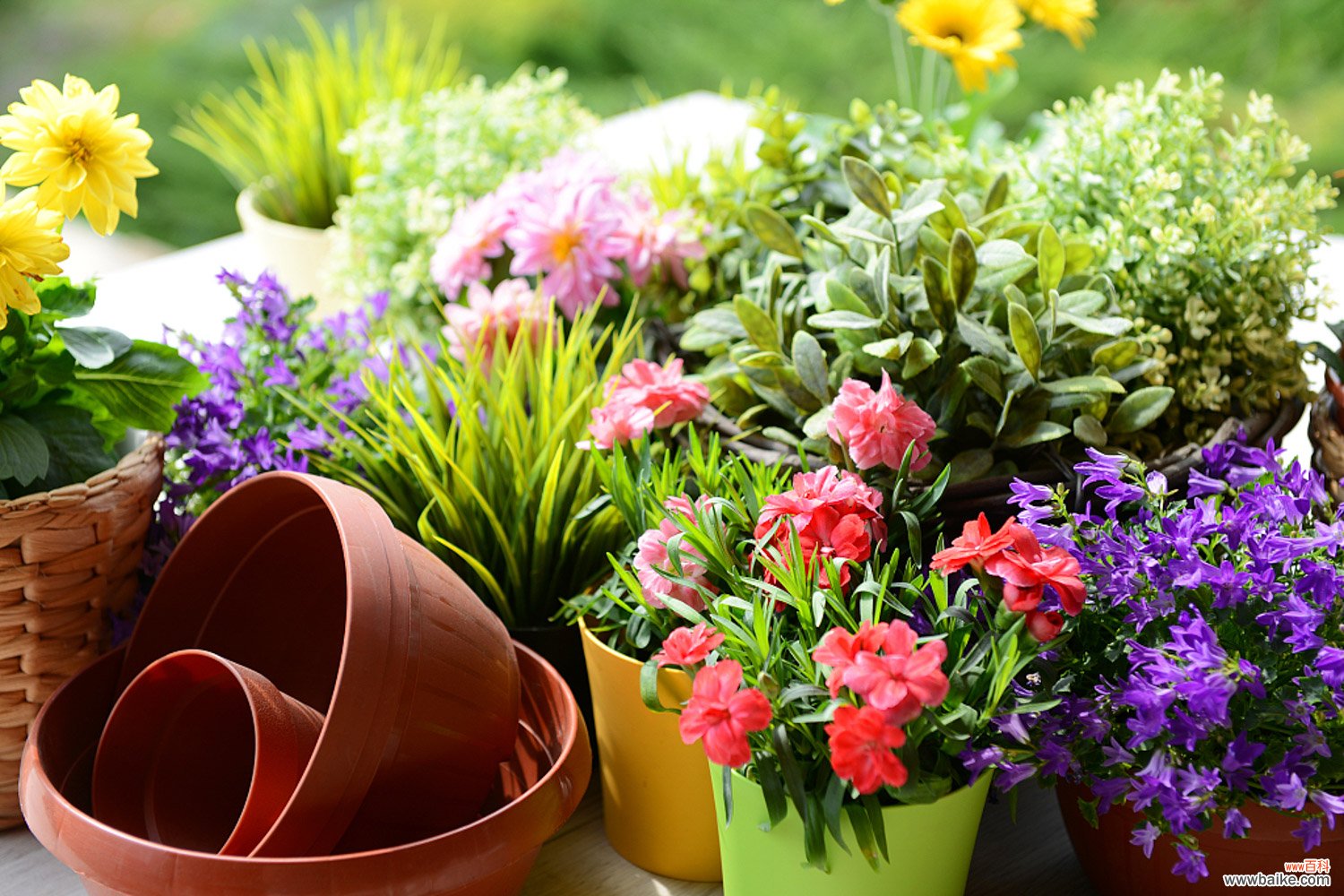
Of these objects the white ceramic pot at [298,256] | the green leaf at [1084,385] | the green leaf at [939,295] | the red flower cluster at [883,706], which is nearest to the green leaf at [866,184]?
the green leaf at [939,295]

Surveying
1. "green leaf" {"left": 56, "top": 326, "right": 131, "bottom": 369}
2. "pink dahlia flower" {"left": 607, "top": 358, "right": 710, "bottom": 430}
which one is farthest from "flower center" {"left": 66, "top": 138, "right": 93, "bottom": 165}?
"pink dahlia flower" {"left": 607, "top": 358, "right": 710, "bottom": 430}

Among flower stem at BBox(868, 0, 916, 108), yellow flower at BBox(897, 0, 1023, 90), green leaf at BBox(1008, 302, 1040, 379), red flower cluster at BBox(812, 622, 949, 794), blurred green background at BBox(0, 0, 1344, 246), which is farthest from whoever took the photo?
blurred green background at BBox(0, 0, 1344, 246)

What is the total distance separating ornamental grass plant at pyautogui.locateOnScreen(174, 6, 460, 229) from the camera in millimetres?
1730

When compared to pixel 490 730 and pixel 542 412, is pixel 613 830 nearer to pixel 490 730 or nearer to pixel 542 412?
pixel 490 730

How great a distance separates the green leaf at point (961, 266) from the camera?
830 millimetres

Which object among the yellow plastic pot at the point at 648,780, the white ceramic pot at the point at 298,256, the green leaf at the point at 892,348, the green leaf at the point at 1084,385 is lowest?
the yellow plastic pot at the point at 648,780

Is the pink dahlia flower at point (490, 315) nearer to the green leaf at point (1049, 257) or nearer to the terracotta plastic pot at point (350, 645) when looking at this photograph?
the terracotta plastic pot at point (350, 645)

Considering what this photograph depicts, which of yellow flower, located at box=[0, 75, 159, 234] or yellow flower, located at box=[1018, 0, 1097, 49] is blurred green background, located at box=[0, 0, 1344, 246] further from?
yellow flower, located at box=[0, 75, 159, 234]

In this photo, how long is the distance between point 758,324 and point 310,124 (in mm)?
1068

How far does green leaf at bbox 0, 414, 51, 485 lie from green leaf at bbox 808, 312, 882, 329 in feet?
1.58

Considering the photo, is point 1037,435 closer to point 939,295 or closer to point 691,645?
point 939,295

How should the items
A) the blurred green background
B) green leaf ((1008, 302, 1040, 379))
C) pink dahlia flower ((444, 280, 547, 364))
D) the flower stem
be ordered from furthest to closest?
the blurred green background → the flower stem → pink dahlia flower ((444, 280, 547, 364)) → green leaf ((1008, 302, 1040, 379))

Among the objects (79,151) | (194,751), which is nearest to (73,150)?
(79,151)

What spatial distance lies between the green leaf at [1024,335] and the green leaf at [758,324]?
17cm
